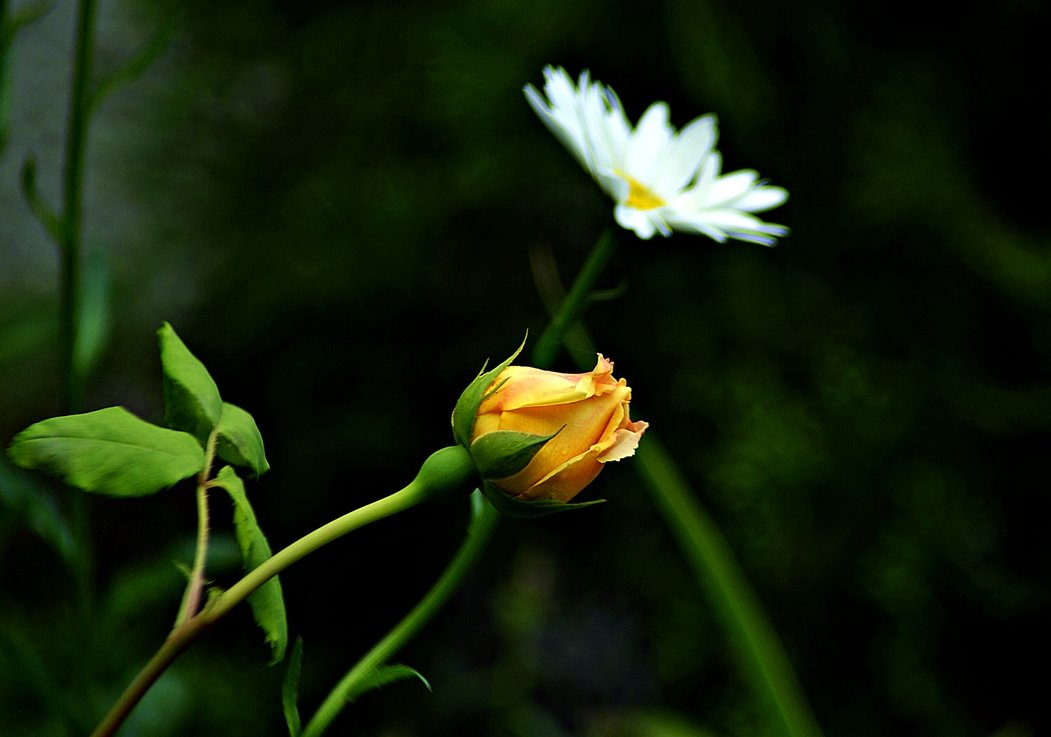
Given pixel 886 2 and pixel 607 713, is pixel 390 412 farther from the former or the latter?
pixel 886 2

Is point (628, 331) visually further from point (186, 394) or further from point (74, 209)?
point (186, 394)

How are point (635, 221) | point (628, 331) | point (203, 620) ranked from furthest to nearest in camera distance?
point (628, 331) → point (635, 221) → point (203, 620)

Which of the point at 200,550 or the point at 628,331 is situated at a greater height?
the point at 200,550

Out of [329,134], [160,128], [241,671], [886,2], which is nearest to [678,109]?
[886,2]

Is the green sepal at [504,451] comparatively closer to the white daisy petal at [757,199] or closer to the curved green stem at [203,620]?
the curved green stem at [203,620]

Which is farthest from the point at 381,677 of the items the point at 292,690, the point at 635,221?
the point at 635,221
